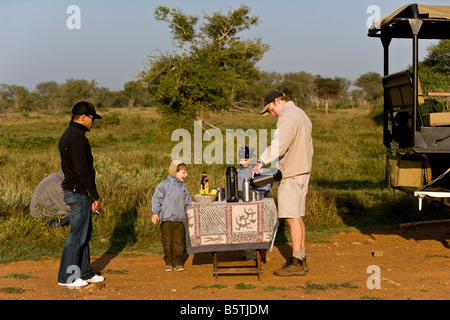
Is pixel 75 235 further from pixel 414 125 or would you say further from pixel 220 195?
pixel 414 125

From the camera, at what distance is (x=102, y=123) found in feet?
94.5

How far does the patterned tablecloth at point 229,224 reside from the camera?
616 cm

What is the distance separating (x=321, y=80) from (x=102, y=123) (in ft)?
88.4

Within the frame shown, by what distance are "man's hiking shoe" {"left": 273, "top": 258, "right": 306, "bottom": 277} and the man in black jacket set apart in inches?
82.4

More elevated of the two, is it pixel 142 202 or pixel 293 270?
pixel 142 202

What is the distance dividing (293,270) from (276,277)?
20 centimetres

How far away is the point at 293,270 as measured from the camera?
6.18 meters

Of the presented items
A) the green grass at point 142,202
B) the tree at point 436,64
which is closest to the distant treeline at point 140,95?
the tree at point 436,64

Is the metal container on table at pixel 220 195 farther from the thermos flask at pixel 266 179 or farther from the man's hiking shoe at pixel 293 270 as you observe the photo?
the man's hiking shoe at pixel 293 270

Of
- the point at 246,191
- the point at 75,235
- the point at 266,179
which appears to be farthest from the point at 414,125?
the point at 75,235

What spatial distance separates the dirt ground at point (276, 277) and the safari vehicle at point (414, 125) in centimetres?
96

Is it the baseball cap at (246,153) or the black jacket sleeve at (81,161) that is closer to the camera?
the black jacket sleeve at (81,161)
